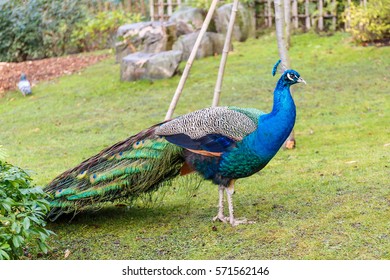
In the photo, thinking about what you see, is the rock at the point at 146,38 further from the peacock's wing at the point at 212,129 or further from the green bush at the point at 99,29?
the peacock's wing at the point at 212,129

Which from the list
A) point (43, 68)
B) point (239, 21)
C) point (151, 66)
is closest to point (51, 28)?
point (43, 68)

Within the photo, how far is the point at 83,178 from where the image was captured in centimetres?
616

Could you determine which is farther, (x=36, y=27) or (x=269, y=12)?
(x=36, y=27)

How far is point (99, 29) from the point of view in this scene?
765 inches

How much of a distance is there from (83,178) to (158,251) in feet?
3.34

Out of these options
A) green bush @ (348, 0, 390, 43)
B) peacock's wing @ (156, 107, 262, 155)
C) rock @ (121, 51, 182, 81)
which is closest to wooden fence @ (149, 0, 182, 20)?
rock @ (121, 51, 182, 81)

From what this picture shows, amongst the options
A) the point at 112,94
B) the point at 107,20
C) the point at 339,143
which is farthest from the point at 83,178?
the point at 107,20

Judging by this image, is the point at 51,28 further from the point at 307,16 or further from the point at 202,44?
the point at 307,16

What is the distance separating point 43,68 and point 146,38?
3.07 m

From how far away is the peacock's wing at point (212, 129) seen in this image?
18.9ft

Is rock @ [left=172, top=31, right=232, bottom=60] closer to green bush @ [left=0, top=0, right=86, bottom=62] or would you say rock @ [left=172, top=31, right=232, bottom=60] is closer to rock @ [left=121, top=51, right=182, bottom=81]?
rock @ [left=121, top=51, right=182, bottom=81]

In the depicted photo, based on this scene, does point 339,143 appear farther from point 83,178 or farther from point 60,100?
point 60,100

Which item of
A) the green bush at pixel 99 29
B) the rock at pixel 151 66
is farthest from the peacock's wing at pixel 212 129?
the green bush at pixel 99 29
